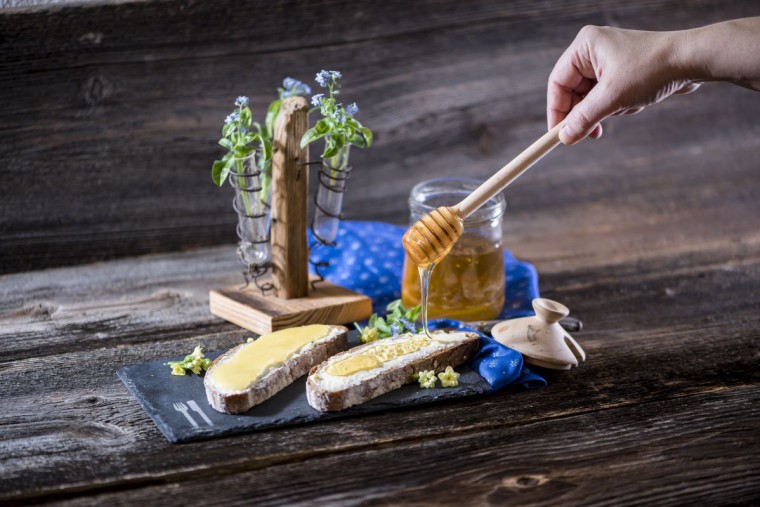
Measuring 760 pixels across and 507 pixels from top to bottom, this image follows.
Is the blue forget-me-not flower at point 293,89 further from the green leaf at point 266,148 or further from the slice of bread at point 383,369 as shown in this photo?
the slice of bread at point 383,369

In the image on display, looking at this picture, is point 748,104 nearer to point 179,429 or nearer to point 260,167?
point 260,167

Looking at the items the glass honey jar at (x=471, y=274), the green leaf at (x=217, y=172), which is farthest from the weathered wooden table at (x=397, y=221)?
the green leaf at (x=217, y=172)

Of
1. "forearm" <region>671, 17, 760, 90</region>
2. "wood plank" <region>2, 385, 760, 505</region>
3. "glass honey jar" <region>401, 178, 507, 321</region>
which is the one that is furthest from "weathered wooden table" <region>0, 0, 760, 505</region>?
"forearm" <region>671, 17, 760, 90</region>

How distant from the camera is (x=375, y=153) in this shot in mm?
2570

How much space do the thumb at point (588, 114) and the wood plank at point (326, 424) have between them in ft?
1.45

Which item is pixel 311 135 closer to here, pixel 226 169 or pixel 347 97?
pixel 226 169

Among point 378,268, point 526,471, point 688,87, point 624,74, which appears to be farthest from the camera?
point 378,268

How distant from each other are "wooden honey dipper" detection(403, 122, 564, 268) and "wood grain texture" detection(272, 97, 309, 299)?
0.29 metres

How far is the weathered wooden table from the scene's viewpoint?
130 centimetres

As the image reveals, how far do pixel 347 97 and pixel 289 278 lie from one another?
2.68 ft

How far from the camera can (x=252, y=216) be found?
180 cm

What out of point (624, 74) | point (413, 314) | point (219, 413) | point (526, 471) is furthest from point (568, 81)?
point (219, 413)

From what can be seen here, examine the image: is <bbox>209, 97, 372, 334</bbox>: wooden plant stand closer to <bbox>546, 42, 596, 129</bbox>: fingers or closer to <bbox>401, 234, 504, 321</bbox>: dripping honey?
<bbox>401, 234, 504, 321</bbox>: dripping honey

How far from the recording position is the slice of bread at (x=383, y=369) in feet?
4.71
